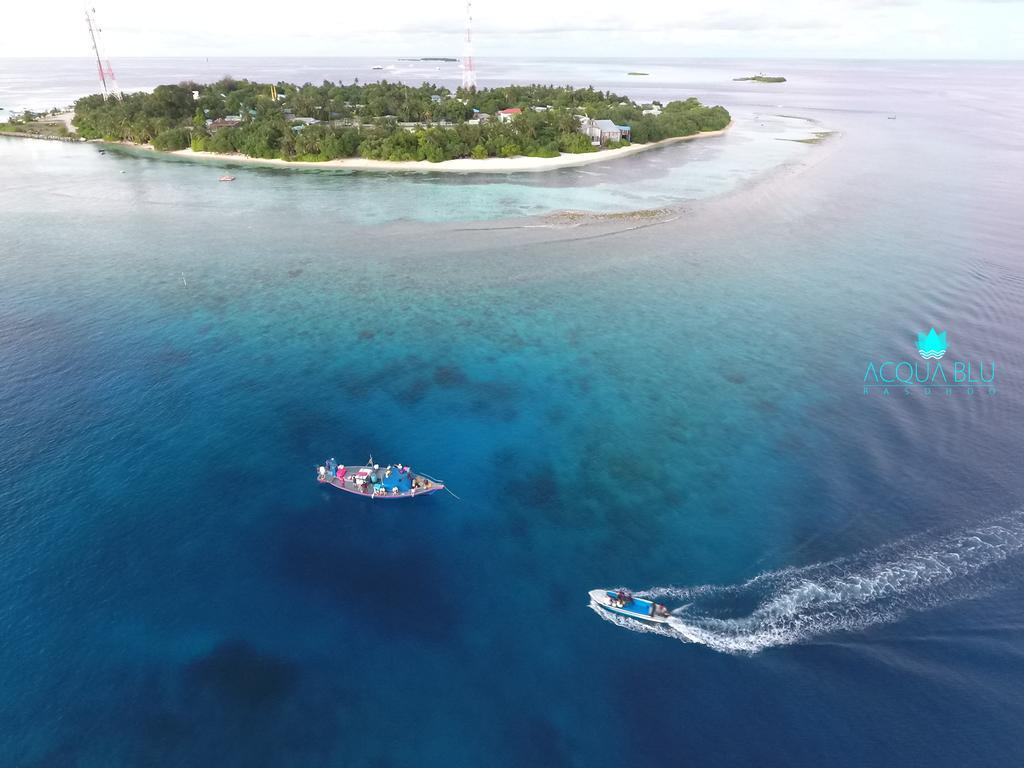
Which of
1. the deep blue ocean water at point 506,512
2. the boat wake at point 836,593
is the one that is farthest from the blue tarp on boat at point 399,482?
the boat wake at point 836,593

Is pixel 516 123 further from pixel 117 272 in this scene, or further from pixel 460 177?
pixel 117 272

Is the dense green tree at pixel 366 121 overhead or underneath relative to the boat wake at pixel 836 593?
overhead

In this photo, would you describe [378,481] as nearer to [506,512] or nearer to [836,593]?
[506,512]

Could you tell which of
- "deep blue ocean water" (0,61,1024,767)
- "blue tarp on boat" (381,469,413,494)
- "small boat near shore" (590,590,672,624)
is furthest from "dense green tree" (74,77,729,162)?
"small boat near shore" (590,590,672,624)

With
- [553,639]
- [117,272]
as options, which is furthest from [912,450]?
[117,272]

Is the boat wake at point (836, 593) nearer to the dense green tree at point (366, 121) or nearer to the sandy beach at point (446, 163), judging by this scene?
the sandy beach at point (446, 163)

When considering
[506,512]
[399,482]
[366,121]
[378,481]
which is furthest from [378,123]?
[506,512]
